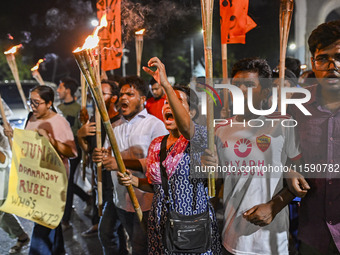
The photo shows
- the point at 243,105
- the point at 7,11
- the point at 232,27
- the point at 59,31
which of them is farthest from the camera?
the point at 59,31

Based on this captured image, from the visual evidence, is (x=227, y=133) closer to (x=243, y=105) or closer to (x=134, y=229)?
(x=243, y=105)

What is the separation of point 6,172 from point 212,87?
9.63ft

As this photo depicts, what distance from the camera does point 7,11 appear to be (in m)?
20.4

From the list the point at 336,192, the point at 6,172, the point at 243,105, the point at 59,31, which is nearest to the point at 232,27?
the point at 243,105

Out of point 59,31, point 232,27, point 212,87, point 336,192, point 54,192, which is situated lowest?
point 54,192

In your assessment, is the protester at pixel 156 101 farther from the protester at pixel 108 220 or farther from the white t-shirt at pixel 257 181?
the white t-shirt at pixel 257 181

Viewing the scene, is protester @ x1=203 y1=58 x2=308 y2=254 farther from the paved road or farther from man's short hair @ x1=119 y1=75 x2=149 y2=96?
the paved road

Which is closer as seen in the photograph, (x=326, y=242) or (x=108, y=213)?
(x=326, y=242)

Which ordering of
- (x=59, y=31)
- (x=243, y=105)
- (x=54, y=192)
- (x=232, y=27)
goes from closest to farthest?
1. (x=243, y=105)
2. (x=232, y=27)
3. (x=54, y=192)
4. (x=59, y=31)

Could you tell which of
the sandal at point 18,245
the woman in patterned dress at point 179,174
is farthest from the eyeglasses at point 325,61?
the sandal at point 18,245

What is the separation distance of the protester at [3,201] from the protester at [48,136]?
47 cm

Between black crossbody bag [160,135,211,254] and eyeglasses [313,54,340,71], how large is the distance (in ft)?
3.85

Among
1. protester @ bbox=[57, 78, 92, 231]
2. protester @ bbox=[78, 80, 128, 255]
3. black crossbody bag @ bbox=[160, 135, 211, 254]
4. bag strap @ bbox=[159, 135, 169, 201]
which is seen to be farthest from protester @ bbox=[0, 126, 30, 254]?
black crossbody bag @ bbox=[160, 135, 211, 254]

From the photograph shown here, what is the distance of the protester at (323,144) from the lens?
81.5 inches
